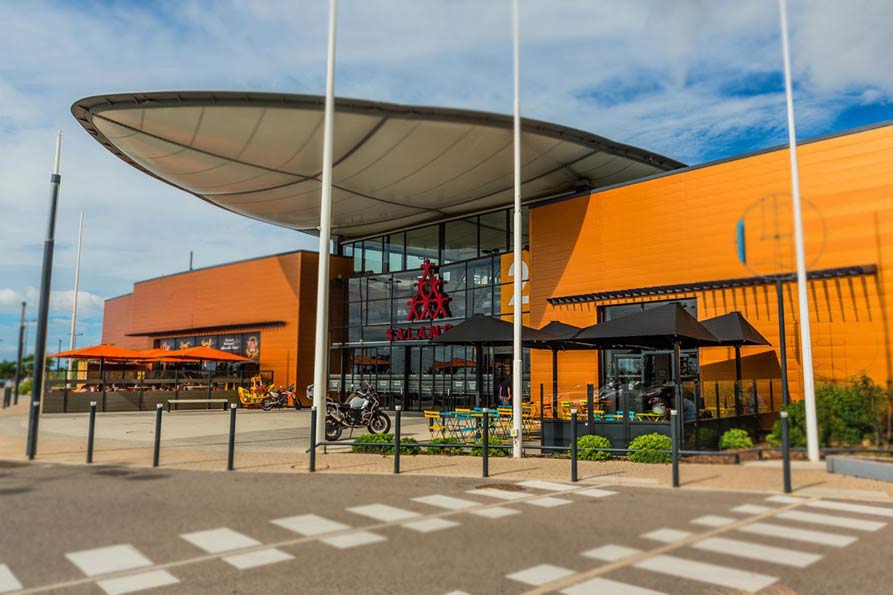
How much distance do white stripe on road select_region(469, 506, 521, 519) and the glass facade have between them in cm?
1561

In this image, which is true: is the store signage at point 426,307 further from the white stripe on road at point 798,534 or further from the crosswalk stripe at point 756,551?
the crosswalk stripe at point 756,551

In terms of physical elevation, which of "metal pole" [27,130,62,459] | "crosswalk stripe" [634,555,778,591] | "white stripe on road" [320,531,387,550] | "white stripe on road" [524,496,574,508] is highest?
"metal pole" [27,130,62,459]

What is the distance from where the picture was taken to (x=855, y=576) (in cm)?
464

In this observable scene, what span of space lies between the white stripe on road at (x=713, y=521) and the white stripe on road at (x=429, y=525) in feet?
7.30

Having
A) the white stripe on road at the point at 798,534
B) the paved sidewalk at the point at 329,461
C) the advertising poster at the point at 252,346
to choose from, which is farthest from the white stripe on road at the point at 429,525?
the advertising poster at the point at 252,346

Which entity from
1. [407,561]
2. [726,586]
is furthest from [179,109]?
[726,586]

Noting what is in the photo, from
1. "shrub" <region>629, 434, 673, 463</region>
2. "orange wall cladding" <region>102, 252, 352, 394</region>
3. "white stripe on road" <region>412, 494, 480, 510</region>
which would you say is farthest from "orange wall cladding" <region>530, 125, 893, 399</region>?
"orange wall cladding" <region>102, 252, 352, 394</region>

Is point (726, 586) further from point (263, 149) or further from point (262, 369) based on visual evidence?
point (262, 369)

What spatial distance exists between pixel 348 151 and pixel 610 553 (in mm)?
17339

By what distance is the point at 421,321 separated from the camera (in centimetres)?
2891

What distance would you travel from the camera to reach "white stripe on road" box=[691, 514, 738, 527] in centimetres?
518

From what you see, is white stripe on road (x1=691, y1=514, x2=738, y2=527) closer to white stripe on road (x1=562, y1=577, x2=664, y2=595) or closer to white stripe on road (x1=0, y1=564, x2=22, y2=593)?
white stripe on road (x1=562, y1=577, x2=664, y2=595)

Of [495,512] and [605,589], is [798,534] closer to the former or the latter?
[605,589]

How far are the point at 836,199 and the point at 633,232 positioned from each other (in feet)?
34.4
